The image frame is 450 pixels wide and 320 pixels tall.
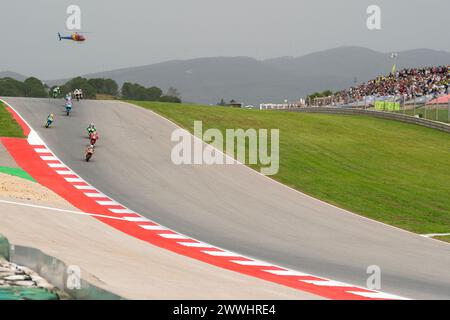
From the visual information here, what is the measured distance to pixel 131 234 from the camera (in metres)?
16.3

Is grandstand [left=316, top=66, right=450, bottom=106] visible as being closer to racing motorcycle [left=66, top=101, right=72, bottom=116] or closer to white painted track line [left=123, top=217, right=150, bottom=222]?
racing motorcycle [left=66, top=101, right=72, bottom=116]

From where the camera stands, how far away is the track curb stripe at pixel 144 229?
12487mm

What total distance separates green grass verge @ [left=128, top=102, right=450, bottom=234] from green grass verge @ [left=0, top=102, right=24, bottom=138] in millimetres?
8216

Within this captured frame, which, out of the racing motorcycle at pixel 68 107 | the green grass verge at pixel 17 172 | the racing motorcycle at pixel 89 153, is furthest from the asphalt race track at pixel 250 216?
the racing motorcycle at pixel 68 107

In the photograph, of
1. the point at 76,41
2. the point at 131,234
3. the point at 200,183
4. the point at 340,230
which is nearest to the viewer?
the point at 131,234

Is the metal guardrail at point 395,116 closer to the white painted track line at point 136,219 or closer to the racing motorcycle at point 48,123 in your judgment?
Result: the racing motorcycle at point 48,123

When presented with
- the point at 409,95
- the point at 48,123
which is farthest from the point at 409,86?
the point at 48,123

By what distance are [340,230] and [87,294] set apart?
37.2 ft

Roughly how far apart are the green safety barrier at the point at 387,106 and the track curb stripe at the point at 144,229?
28242 millimetres

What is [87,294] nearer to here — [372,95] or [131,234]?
[131,234]

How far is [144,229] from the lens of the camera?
17.2 metres

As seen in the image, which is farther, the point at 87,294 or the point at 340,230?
the point at 340,230

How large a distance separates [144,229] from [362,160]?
55.8 ft
